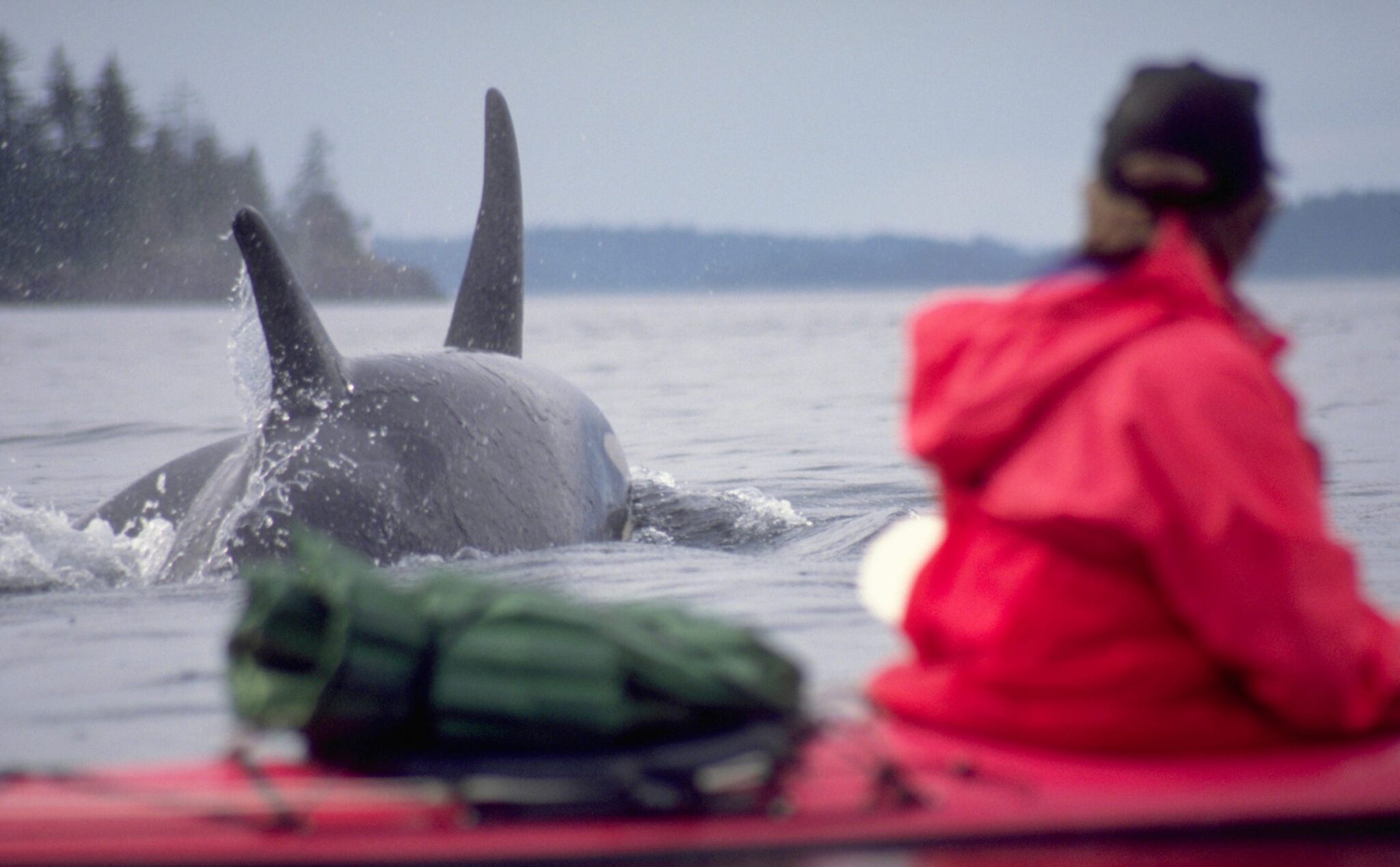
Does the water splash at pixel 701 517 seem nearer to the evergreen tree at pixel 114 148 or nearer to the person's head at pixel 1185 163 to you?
the person's head at pixel 1185 163

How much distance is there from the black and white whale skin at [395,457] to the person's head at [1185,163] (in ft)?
12.2

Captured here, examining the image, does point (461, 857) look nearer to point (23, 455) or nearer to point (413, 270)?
point (23, 455)

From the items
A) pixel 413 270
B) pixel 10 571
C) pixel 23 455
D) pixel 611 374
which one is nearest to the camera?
pixel 10 571

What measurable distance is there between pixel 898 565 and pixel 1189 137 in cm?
88

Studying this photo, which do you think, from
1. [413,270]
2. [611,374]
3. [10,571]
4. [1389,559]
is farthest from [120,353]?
[413,270]

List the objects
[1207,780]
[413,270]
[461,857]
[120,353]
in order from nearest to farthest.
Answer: [461,857]
[1207,780]
[120,353]
[413,270]

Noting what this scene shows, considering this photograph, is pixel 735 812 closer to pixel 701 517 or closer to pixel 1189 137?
pixel 1189 137

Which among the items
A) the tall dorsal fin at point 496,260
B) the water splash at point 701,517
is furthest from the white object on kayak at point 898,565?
the tall dorsal fin at point 496,260

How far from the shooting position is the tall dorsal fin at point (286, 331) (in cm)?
571

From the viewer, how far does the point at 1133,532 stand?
2359 mm

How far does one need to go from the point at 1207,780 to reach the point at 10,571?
555 centimetres

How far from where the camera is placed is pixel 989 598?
2.59m

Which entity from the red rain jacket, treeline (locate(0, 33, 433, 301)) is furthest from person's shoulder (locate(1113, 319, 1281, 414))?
treeline (locate(0, 33, 433, 301))

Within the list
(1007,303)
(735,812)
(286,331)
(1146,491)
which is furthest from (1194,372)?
(286,331)
